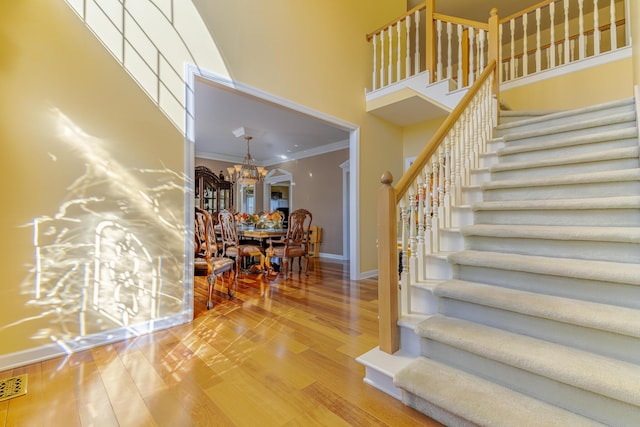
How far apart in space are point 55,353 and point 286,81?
10.5ft

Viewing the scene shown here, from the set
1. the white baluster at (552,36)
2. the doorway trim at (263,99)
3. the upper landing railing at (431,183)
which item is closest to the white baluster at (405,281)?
the upper landing railing at (431,183)

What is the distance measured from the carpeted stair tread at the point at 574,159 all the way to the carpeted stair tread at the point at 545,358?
1.44 metres

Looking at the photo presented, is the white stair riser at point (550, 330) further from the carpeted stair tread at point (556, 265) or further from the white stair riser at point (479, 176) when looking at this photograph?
the white stair riser at point (479, 176)

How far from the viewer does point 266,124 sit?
5.03 m

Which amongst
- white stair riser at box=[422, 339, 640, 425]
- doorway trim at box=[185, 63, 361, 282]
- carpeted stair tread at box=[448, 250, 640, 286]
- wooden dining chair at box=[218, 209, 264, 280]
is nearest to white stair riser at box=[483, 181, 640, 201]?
carpeted stair tread at box=[448, 250, 640, 286]

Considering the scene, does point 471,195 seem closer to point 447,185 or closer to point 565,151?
point 447,185

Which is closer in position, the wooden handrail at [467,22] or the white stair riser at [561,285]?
the white stair riser at [561,285]

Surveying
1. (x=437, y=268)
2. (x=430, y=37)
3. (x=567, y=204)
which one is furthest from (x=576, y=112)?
(x=437, y=268)

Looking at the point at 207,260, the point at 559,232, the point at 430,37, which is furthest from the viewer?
the point at 430,37

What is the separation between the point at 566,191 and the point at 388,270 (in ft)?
4.74

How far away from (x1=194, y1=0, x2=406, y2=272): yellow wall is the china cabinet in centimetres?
393

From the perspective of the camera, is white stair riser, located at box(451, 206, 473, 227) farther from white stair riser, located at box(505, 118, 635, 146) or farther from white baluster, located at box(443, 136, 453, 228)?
white stair riser, located at box(505, 118, 635, 146)

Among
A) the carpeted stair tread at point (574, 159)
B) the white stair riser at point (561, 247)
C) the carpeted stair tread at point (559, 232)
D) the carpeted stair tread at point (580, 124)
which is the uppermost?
the carpeted stair tread at point (580, 124)

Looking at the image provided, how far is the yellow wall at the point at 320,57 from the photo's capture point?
278cm
